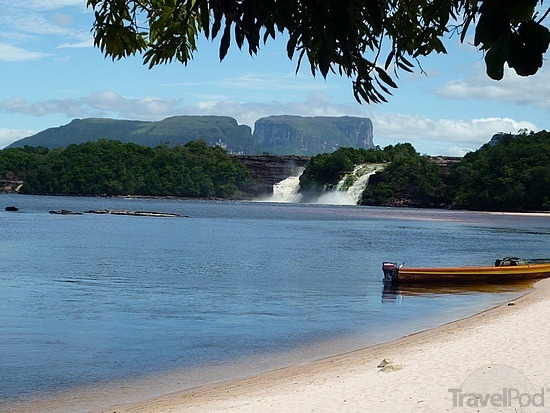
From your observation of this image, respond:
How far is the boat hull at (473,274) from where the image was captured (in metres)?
35.6

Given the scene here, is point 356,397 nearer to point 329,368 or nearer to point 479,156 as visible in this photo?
point 329,368

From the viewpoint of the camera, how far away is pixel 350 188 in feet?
603

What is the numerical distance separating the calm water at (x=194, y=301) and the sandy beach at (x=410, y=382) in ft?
7.77

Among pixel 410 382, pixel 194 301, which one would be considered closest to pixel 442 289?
pixel 194 301

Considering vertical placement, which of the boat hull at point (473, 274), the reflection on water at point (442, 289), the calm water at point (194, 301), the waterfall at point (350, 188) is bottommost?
the calm water at point (194, 301)

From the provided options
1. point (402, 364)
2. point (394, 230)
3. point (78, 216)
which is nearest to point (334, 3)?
point (402, 364)

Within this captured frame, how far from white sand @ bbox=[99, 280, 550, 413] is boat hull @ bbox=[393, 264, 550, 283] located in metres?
14.2

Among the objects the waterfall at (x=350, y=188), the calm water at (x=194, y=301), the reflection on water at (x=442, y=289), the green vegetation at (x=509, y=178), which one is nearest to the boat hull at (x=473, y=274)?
the reflection on water at (x=442, y=289)

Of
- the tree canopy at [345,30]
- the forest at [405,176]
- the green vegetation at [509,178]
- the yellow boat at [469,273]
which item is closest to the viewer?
the tree canopy at [345,30]

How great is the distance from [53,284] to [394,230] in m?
53.1

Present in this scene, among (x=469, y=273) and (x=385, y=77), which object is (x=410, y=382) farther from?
(x=469, y=273)

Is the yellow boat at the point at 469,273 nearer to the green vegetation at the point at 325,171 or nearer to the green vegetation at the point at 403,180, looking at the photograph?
the green vegetation at the point at 403,180

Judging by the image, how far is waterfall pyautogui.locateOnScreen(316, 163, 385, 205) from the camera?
182 m

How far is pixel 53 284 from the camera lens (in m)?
34.6
